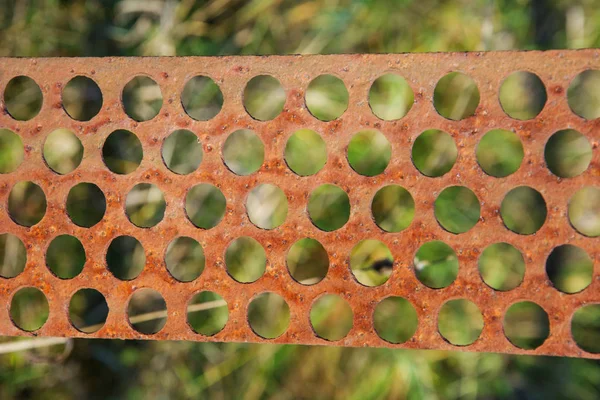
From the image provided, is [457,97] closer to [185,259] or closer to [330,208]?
[330,208]

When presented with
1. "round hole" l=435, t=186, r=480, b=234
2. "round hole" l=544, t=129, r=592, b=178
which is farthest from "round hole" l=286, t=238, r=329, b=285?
"round hole" l=544, t=129, r=592, b=178

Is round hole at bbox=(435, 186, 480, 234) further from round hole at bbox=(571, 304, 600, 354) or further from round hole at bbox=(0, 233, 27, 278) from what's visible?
round hole at bbox=(0, 233, 27, 278)

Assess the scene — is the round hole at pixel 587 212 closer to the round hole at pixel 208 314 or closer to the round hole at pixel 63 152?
the round hole at pixel 208 314

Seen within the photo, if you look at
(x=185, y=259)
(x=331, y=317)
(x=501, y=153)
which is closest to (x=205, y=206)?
(x=185, y=259)

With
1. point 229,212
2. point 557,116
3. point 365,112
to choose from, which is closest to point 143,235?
point 229,212

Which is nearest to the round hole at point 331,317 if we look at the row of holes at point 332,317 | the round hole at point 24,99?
the row of holes at point 332,317

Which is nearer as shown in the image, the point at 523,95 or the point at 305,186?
the point at 305,186
